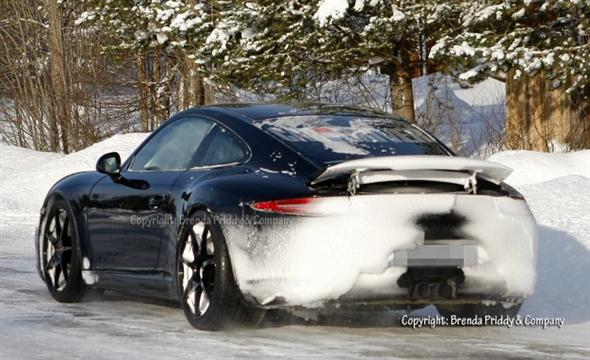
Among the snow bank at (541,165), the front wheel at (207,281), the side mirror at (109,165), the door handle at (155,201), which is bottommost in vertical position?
the snow bank at (541,165)

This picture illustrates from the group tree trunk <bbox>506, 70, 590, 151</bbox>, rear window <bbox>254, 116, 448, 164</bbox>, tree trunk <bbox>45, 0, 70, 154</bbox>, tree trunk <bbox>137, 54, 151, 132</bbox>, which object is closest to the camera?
rear window <bbox>254, 116, 448, 164</bbox>

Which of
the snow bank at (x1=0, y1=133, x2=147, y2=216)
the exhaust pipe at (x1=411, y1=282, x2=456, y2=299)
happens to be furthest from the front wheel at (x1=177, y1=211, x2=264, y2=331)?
the snow bank at (x1=0, y1=133, x2=147, y2=216)

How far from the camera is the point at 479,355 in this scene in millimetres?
6344

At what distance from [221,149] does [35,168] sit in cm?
1614

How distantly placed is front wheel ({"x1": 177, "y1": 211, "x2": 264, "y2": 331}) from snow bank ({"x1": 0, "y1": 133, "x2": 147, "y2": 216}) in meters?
10.3

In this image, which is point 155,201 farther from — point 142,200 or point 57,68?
point 57,68

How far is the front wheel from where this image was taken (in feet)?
23.0

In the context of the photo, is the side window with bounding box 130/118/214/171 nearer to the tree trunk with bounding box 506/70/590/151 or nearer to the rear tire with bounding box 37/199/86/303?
the rear tire with bounding box 37/199/86/303

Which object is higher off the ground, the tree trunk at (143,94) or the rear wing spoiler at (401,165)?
the rear wing spoiler at (401,165)

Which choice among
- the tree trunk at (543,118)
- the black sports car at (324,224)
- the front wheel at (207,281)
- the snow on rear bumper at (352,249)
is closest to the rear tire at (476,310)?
the black sports car at (324,224)

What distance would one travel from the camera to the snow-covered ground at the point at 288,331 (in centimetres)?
646

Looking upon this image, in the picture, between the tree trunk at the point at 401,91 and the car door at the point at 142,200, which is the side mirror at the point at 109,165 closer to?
the car door at the point at 142,200

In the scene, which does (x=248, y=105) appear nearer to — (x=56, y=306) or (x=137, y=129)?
(x=56, y=306)

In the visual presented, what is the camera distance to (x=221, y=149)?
780 centimetres
